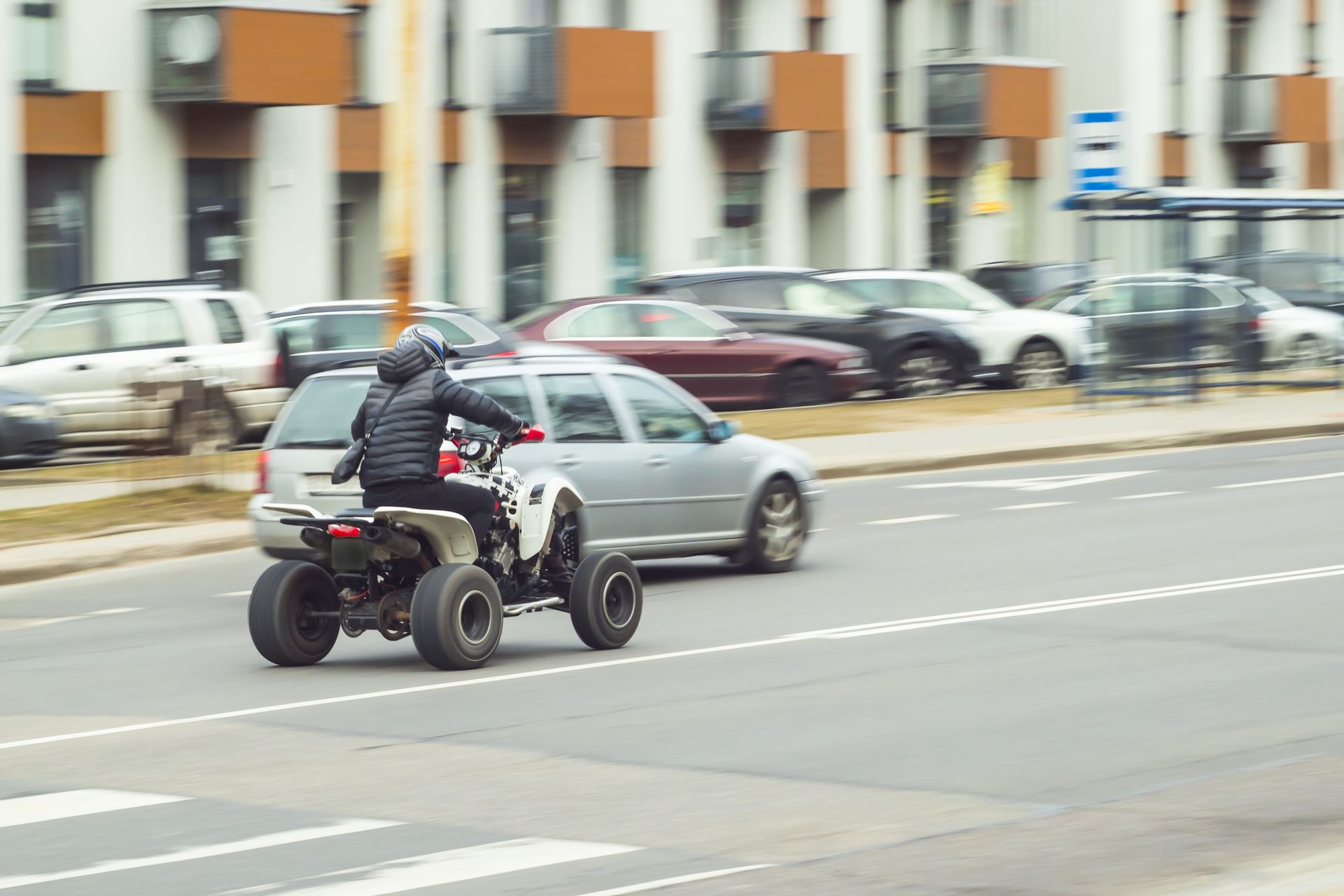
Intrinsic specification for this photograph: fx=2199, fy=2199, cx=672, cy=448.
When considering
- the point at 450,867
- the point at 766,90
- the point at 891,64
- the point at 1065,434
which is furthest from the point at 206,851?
the point at 891,64

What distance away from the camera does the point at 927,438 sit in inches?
888

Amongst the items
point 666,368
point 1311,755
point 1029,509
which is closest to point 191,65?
point 666,368

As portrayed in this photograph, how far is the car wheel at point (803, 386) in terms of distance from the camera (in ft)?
83.0

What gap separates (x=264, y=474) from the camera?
13250mm

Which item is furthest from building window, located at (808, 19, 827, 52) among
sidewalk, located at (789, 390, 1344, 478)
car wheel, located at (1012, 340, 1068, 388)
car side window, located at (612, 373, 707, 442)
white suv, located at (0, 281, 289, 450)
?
car side window, located at (612, 373, 707, 442)

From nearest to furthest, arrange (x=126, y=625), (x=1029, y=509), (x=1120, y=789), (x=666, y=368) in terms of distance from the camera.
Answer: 1. (x=1120, y=789)
2. (x=126, y=625)
3. (x=1029, y=509)
4. (x=666, y=368)

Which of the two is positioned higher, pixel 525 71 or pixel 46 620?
pixel 525 71

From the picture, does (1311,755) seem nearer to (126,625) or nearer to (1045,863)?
(1045,863)

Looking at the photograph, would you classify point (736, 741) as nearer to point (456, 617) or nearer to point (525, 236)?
point (456, 617)

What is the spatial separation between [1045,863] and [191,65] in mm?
26095

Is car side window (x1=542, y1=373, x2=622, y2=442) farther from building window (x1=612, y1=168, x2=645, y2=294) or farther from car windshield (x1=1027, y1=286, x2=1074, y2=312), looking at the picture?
building window (x1=612, y1=168, x2=645, y2=294)

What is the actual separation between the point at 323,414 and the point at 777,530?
2.89 m

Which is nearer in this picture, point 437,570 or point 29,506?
point 437,570

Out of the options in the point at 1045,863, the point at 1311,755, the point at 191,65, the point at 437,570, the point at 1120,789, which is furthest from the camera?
the point at 191,65
